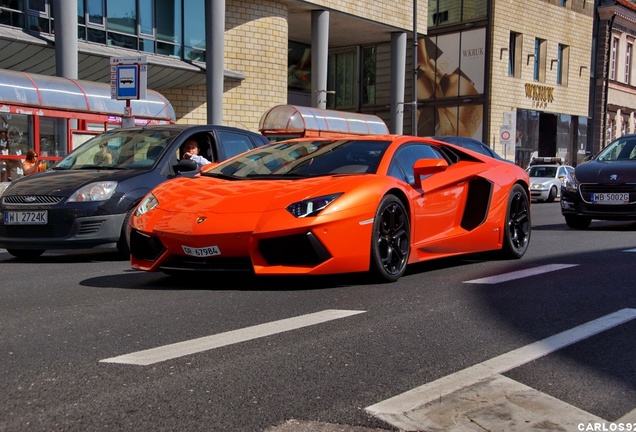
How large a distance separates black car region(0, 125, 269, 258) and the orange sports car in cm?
179

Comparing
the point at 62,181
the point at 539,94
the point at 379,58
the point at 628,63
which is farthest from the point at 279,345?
the point at 628,63

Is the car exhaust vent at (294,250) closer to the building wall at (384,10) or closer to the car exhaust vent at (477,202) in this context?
the car exhaust vent at (477,202)

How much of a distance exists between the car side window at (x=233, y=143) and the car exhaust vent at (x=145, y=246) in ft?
13.2

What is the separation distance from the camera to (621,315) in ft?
17.5

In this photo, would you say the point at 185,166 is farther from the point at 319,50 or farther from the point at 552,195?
the point at 319,50

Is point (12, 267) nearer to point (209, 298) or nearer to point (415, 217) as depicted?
point (209, 298)

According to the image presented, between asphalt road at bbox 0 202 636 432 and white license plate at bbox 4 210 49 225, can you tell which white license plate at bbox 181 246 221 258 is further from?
white license plate at bbox 4 210 49 225

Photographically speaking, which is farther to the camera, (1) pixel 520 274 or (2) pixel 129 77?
(2) pixel 129 77

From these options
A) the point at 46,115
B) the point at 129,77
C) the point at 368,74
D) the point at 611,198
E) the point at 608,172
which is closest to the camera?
the point at 611,198

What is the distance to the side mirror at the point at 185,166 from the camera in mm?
8664

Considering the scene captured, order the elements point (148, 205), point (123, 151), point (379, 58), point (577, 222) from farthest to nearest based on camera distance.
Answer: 1. point (379, 58)
2. point (577, 222)
3. point (123, 151)
4. point (148, 205)

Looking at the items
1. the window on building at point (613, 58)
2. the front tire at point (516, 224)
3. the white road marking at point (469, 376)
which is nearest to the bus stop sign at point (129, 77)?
the front tire at point (516, 224)

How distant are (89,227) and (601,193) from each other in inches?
334

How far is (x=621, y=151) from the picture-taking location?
1484 cm
